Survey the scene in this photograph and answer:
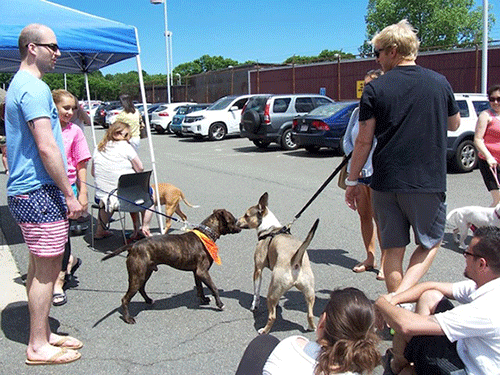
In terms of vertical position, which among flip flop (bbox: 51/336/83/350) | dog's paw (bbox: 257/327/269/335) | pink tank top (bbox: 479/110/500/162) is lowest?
dog's paw (bbox: 257/327/269/335)

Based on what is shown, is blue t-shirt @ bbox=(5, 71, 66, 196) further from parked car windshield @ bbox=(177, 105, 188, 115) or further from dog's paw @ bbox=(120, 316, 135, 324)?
parked car windshield @ bbox=(177, 105, 188, 115)

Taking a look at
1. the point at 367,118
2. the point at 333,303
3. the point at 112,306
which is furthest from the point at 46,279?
the point at 367,118

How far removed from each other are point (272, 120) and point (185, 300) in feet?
39.5

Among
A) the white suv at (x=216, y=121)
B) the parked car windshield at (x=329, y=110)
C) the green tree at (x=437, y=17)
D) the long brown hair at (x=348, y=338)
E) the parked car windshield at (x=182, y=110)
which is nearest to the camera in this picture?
the long brown hair at (x=348, y=338)

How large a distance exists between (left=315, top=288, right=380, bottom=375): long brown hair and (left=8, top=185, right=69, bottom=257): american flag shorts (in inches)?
78.7

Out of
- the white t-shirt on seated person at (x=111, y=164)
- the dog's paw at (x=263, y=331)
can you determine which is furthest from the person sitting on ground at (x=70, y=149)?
the dog's paw at (x=263, y=331)

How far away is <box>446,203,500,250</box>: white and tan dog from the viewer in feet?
17.2

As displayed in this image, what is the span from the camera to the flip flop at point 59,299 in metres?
4.39

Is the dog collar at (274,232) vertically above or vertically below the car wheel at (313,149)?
below

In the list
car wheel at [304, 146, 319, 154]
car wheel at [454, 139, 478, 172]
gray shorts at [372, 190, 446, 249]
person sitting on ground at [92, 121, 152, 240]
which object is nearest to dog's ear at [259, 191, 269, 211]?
gray shorts at [372, 190, 446, 249]

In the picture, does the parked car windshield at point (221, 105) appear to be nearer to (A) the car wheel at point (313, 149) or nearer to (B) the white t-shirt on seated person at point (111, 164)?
(A) the car wheel at point (313, 149)

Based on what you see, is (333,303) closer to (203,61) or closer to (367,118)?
(367,118)

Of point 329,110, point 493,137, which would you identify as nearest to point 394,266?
point 493,137

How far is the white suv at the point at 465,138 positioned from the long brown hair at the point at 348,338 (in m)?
9.74
